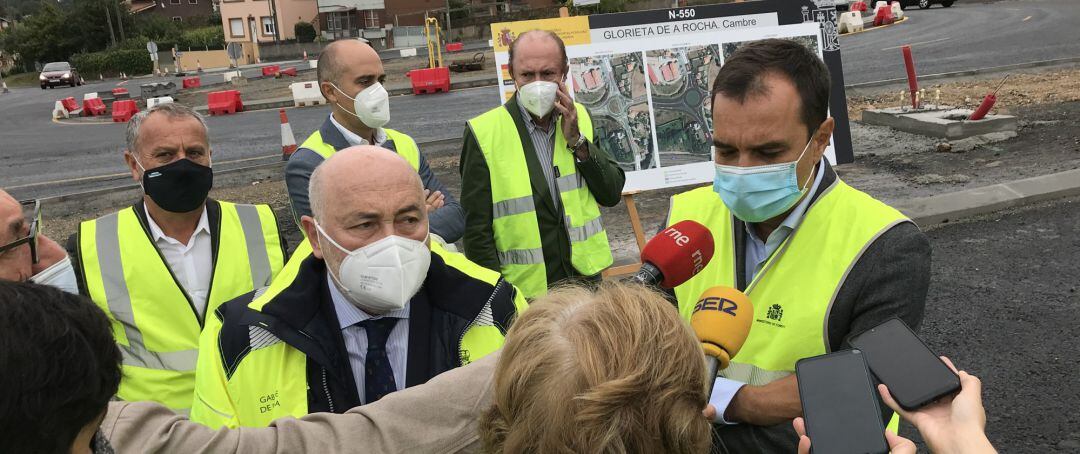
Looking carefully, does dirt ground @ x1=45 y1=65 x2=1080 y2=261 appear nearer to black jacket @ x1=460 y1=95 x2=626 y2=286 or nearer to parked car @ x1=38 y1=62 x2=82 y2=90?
black jacket @ x1=460 y1=95 x2=626 y2=286

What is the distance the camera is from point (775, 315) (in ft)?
7.24

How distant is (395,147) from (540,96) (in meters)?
0.78

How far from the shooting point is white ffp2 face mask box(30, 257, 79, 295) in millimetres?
2634

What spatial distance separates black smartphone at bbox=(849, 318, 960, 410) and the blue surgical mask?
2.94ft

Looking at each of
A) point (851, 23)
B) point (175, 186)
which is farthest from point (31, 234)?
point (851, 23)

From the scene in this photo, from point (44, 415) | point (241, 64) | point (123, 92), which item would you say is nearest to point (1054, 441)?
point (44, 415)

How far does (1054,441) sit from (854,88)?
37.3 ft

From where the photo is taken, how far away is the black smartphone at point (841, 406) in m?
1.30

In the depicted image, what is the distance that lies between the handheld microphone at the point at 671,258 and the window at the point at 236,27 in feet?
211

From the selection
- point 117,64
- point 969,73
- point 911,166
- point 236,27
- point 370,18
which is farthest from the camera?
point 236,27

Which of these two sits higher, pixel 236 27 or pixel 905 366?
pixel 236 27

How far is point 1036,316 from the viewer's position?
200 inches

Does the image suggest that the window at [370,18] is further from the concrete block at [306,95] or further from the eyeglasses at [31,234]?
the eyeglasses at [31,234]

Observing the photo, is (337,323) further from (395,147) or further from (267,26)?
(267,26)
